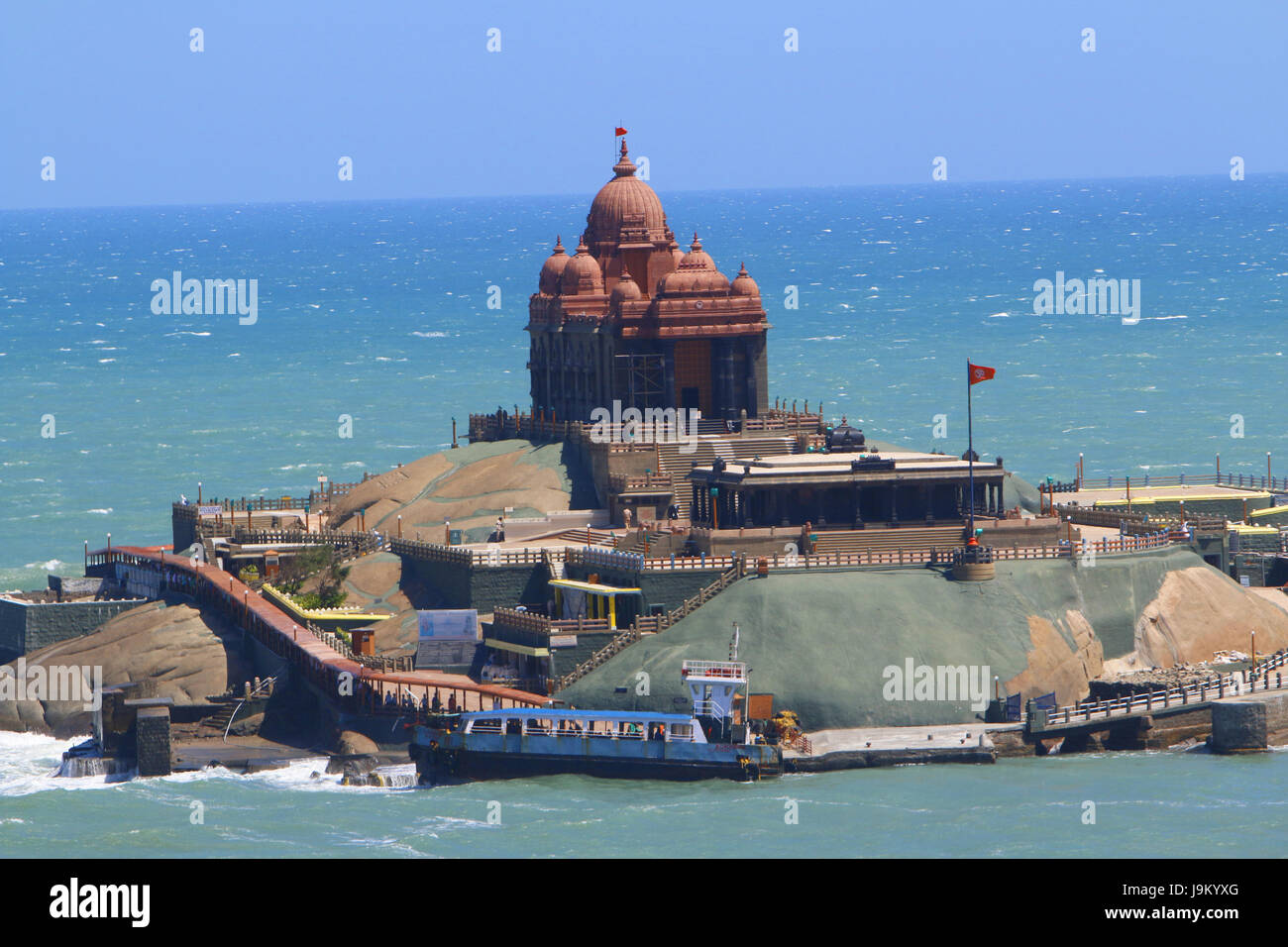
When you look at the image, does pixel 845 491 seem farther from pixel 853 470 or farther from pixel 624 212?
pixel 624 212

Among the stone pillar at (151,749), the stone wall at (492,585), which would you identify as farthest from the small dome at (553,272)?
the stone pillar at (151,749)

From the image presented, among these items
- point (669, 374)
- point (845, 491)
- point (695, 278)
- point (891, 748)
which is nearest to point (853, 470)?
point (845, 491)

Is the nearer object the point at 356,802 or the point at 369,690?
the point at 356,802

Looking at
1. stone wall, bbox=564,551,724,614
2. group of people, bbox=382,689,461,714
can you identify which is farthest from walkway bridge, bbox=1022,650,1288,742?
group of people, bbox=382,689,461,714

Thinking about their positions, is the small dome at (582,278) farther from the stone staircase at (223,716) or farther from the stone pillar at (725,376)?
the stone staircase at (223,716)
